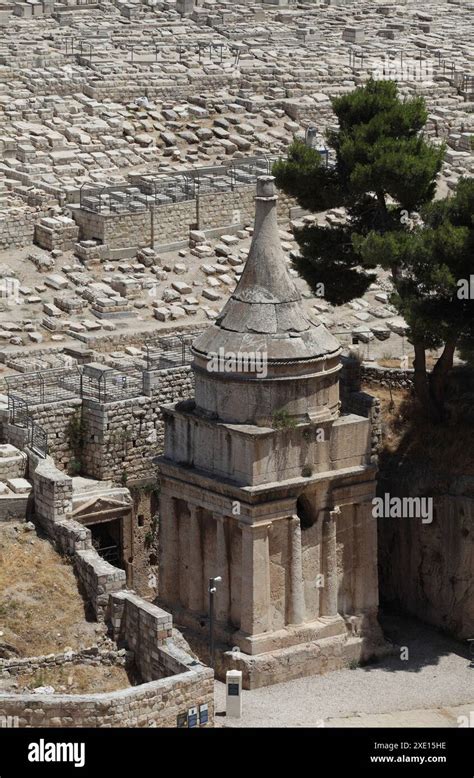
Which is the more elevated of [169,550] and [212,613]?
[169,550]

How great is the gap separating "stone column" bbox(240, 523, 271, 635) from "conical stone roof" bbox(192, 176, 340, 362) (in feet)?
10.8

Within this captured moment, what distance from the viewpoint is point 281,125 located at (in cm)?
7544

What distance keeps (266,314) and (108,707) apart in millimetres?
9241

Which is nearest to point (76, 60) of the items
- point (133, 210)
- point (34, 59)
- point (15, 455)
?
point (34, 59)

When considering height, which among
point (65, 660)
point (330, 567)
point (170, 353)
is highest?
point (170, 353)

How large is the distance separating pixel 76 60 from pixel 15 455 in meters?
32.6

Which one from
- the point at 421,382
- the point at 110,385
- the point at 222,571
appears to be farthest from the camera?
the point at 421,382

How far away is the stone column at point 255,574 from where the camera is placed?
156 ft

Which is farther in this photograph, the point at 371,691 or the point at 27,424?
the point at 27,424

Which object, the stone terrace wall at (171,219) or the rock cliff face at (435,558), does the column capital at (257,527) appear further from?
the stone terrace wall at (171,219)

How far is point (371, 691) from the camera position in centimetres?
4769

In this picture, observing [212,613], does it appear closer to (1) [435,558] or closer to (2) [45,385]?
(1) [435,558]

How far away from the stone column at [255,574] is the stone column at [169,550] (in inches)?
86.2

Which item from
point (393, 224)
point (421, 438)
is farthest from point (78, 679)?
point (393, 224)
